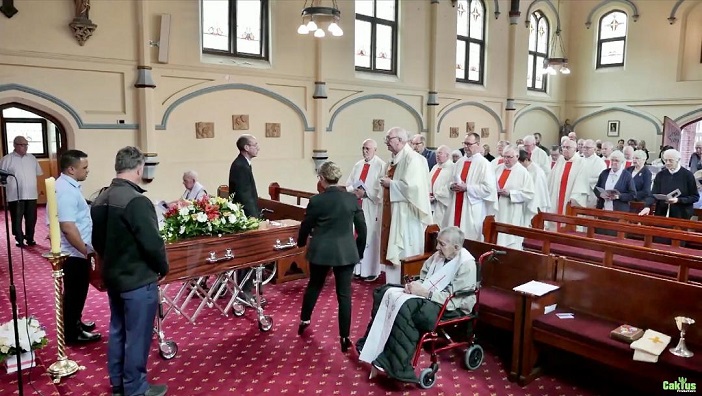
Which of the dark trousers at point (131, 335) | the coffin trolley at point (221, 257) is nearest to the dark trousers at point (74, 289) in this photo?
the coffin trolley at point (221, 257)

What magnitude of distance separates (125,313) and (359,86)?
28.8 ft

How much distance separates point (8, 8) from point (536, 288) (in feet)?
24.8

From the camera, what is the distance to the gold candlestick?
388 cm

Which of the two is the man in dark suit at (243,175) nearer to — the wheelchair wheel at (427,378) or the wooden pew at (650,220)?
the wheelchair wheel at (427,378)

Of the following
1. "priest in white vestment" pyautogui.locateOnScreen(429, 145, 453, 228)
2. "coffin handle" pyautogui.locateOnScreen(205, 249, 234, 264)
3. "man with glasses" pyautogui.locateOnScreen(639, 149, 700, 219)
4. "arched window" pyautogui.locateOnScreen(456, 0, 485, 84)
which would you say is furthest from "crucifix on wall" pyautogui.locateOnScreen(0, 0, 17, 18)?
"arched window" pyautogui.locateOnScreen(456, 0, 485, 84)

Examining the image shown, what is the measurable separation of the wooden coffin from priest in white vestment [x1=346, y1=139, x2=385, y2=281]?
2.07 metres

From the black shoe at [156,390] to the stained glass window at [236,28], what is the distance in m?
6.92

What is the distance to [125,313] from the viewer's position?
140 inches

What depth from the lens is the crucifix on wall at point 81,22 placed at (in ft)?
25.9

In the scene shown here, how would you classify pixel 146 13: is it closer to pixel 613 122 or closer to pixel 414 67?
pixel 414 67

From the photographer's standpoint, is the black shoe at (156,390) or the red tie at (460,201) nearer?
the black shoe at (156,390)

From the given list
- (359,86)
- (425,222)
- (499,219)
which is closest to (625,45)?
(359,86)

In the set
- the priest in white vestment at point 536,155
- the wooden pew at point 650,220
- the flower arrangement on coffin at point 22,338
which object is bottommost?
the flower arrangement on coffin at point 22,338

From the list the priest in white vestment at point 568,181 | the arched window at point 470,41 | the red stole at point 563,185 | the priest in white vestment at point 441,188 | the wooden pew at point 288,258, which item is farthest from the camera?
the arched window at point 470,41
